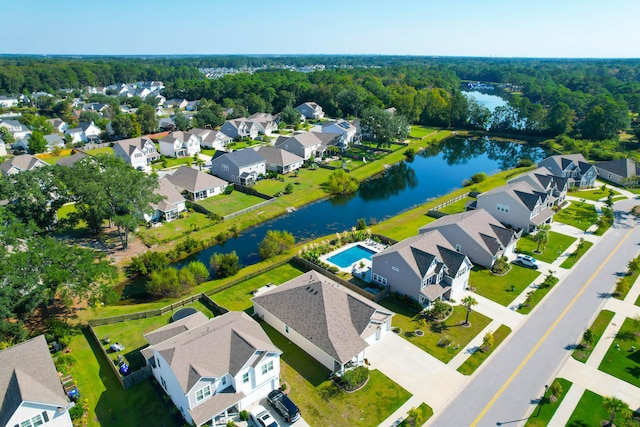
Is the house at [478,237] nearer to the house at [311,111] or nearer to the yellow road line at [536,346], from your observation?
the yellow road line at [536,346]

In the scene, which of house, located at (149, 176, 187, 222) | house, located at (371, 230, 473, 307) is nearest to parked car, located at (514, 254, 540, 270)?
house, located at (371, 230, 473, 307)

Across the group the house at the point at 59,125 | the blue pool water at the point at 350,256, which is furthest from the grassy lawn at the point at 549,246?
the house at the point at 59,125

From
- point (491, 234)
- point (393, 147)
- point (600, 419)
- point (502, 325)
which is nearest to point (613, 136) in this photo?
point (393, 147)

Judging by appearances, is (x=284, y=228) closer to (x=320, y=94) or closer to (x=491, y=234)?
(x=491, y=234)

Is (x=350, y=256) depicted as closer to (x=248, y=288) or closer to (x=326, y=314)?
(x=248, y=288)

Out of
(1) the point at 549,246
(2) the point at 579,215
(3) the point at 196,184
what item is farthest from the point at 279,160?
(2) the point at 579,215

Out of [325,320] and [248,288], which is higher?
[325,320]
